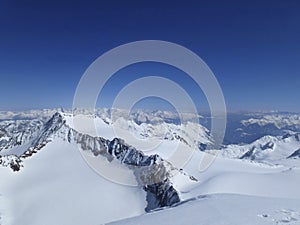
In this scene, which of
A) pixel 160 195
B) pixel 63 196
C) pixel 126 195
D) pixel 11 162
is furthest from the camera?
pixel 11 162

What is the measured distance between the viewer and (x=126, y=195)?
307 feet

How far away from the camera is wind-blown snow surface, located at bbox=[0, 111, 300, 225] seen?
59.0ft

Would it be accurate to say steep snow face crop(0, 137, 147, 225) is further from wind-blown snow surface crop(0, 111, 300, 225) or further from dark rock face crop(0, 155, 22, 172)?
dark rock face crop(0, 155, 22, 172)

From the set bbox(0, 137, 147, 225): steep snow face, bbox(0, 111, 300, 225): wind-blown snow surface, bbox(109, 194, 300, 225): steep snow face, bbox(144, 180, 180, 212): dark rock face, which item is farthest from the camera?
bbox(0, 137, 147, 225): steep snow face

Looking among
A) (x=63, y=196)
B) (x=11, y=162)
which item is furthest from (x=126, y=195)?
(x=11, y=162)

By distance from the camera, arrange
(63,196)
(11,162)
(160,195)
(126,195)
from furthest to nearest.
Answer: (11,162), (126,195), (63,196), (160,195)

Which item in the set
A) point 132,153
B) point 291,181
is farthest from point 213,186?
point 132,153

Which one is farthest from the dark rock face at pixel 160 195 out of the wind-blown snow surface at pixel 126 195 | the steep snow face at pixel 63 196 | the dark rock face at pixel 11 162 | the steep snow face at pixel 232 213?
the dark rock face at pixel 11 162

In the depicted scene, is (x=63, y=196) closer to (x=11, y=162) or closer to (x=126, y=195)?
(x=126, y=195)

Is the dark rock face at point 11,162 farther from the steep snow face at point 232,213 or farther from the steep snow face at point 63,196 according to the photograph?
the steep snow face at point 232,213

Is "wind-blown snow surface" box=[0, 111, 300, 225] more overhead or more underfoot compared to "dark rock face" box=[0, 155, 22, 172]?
more underfoot

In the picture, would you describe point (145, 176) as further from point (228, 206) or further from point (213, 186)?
point (228, 206)

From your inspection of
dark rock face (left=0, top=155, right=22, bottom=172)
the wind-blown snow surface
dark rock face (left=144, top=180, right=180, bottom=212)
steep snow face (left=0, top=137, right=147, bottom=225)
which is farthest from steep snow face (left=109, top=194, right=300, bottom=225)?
dark rock face (left=0, top=155, right=22, bottom=172)

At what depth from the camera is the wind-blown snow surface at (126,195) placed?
1797 cm
